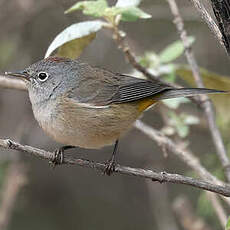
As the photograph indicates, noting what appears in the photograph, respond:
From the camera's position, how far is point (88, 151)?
264 inches

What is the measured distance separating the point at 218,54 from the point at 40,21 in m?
2.21

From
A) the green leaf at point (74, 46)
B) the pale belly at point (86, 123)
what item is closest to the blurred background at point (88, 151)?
the green leaf at point (74, 46)

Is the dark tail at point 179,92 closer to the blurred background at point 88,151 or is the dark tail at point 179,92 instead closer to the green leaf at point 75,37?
the green leaf at point 75,37

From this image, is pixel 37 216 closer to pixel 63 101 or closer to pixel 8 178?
pixel 8 178

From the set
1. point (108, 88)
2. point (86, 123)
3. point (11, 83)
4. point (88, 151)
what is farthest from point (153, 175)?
point (88, 151)

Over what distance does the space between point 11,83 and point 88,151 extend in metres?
2.50

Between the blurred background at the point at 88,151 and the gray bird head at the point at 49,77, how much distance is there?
5.90ft

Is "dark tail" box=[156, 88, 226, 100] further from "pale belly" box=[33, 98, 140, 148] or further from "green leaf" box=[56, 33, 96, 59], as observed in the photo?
"green leaf" box=[56, 33, 96, 59]

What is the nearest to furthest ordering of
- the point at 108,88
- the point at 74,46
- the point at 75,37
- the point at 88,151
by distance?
1. the point at 75,37
2. the point at 74,46
3. the point at 108,88
4. the point at 88,151

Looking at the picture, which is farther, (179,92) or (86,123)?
(179,92)

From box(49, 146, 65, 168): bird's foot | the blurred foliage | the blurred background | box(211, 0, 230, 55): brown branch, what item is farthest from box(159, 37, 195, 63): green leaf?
box(211, 0, 230, 55): brown branch

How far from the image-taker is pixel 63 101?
3988 mm

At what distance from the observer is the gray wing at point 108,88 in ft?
13.3

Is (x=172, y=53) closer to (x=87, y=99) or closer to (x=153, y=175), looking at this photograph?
(x=87, y=99)
